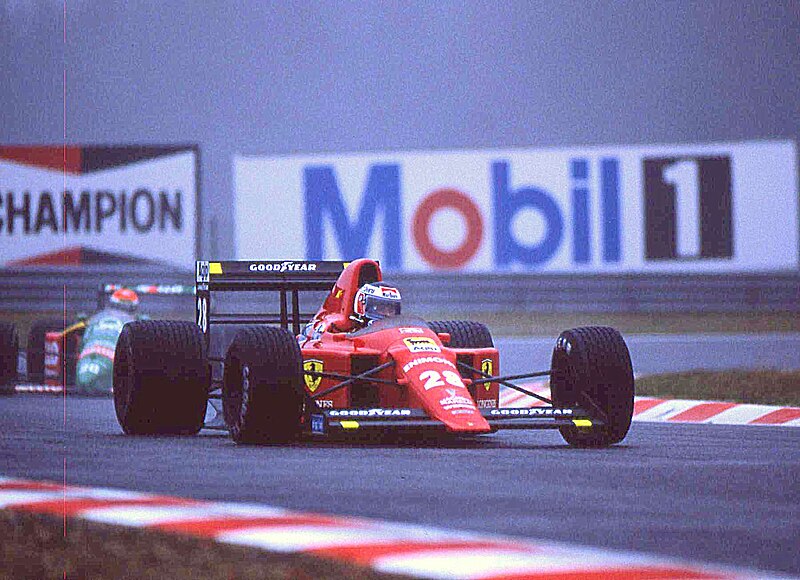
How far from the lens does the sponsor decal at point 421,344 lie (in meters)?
9.08

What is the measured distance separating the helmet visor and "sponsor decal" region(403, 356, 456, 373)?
30.8 inches

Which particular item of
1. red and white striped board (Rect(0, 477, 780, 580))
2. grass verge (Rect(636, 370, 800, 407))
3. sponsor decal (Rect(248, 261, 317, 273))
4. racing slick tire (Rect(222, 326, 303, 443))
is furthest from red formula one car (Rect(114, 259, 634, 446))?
grass verge (Rect(636, 370, 800, 407))

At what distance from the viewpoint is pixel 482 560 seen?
4.43 meters

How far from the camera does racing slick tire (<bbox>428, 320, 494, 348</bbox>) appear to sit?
10.6 meters

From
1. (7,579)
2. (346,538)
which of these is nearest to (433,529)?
(346,538)

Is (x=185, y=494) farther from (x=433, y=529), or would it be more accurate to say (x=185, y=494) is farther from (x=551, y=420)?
(x=551, y=420)

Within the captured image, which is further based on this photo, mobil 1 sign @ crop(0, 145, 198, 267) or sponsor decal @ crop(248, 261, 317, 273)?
mobil 1 sign @ crop(0, 145, 198, 267)

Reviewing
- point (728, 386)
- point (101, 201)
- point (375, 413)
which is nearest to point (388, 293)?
point (375, 413)

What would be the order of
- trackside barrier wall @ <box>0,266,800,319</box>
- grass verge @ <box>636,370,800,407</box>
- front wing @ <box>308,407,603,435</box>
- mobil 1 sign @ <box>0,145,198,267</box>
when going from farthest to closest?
mobil 1 sign @ <box>0,145,198,267</box> → trackside barrier wall @ <box>0,266,800,319</box> → grass verge @ <box>636,370,800,407</box> → front wing @ <box>308,407,603,435</box>

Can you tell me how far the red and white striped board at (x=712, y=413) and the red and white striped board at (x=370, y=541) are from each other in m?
6.34

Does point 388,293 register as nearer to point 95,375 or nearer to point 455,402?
point 455,402

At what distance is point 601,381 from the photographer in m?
9.02

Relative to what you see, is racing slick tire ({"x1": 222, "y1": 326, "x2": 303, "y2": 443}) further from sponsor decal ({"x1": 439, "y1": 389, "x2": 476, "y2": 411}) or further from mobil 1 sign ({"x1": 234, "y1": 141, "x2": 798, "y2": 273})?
mobil 1 sign ({"x1": 234, "y1": 141, "x2": 798, "y2": 273})

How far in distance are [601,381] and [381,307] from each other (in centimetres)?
142
